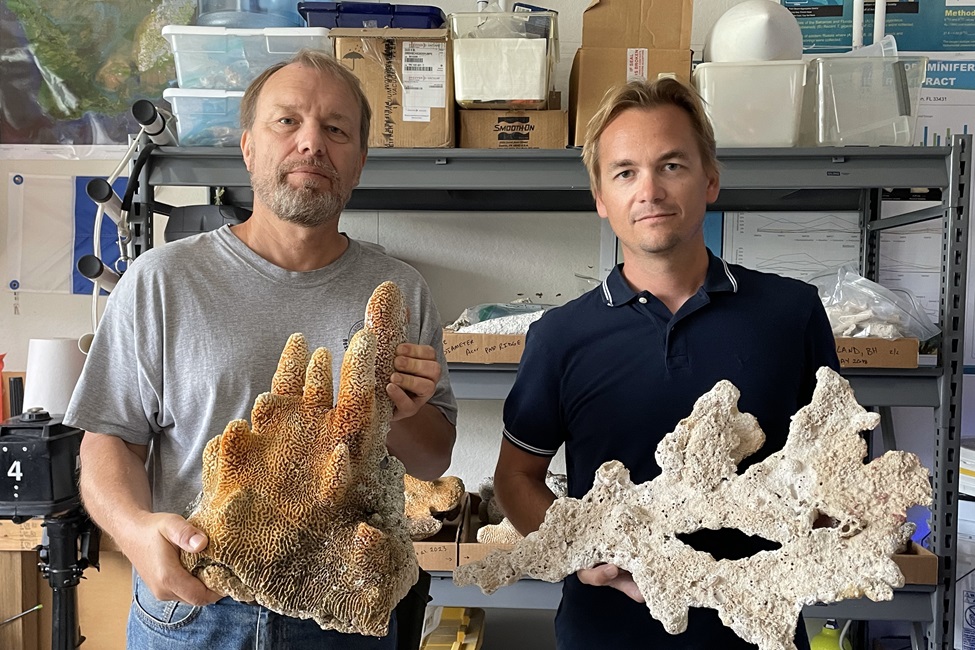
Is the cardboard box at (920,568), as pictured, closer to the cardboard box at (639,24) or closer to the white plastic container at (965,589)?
the white plastic container at (965,589)

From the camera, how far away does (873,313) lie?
1.73 meters

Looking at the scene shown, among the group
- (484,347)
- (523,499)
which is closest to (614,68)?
(484,347)

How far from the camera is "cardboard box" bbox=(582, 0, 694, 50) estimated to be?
1725 millimetres

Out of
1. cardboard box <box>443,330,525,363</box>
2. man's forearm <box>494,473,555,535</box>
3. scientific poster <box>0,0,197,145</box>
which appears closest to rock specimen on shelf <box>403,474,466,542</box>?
cardboard box <box>443,330,525,363</box>

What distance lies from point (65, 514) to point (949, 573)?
2.00m

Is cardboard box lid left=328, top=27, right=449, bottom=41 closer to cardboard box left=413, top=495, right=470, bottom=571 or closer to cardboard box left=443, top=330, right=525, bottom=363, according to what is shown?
cardboard box left=443, top=330, right=525, bottom=363

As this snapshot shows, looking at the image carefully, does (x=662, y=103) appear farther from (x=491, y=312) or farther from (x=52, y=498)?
(x=52, y=498)

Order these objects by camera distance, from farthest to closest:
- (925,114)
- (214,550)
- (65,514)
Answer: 1. (925,114)
2. (65,514)
3. (214,550)

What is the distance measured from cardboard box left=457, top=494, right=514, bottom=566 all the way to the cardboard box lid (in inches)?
44.3

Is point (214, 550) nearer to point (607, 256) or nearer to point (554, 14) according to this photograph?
point (554, 14)

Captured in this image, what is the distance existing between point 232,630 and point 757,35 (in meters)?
1.59

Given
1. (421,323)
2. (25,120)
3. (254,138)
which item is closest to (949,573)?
(421,323)

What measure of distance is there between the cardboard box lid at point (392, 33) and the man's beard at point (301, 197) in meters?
0.78

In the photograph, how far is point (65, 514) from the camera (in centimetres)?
164
